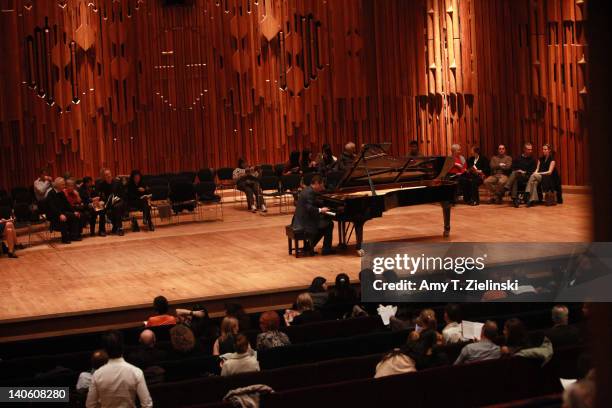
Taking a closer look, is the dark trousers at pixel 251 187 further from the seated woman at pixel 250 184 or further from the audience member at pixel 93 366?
the audience member at pixel 93 366

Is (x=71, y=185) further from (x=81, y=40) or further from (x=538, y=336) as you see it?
(x=538, y=336)

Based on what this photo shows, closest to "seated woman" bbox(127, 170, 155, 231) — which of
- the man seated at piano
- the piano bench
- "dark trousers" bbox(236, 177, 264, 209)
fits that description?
"dark trousers" bbox(236, 177, 264, 209)

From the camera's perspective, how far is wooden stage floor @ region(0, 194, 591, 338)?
8.08 m

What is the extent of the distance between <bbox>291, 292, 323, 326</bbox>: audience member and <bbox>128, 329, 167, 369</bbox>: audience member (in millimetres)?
1256

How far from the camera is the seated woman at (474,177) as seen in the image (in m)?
13.0

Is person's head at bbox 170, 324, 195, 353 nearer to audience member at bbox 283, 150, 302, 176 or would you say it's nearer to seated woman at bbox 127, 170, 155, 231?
seated woman at bbox 127, 170, 155, 231

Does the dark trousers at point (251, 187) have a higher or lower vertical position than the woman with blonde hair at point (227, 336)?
higher

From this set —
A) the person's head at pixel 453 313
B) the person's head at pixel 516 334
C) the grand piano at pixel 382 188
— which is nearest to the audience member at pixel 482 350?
the person's head at pixel 516 334

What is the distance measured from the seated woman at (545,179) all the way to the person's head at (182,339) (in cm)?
802

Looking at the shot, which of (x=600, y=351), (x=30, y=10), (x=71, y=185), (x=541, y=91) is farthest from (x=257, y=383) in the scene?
(x=30, y=10)

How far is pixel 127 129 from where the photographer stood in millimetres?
15094

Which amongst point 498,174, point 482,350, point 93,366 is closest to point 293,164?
point 498,174

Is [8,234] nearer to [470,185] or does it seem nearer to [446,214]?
[446,214]

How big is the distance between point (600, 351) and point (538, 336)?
14.2 ft
